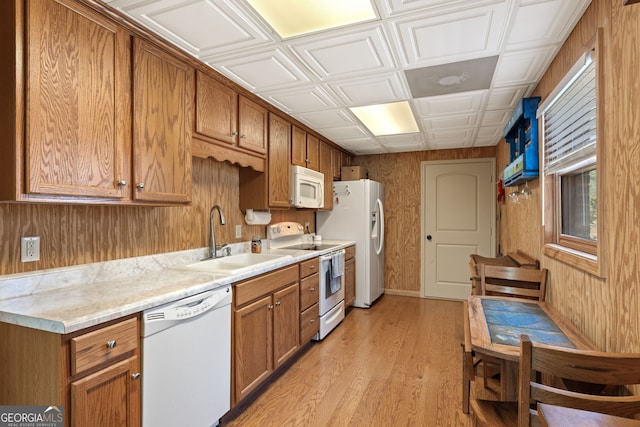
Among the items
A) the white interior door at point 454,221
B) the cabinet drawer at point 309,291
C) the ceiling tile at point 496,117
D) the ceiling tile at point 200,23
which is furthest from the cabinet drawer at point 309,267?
the white interior door at point 454,221

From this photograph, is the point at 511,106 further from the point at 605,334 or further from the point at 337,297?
the point at 337,297

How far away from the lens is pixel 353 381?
2.53 metres

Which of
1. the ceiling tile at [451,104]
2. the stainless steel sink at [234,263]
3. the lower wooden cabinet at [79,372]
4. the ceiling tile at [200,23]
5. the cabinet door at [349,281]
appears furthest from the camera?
the cabinet door at [349,281]

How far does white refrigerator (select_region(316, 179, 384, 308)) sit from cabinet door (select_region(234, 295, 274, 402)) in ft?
7.23

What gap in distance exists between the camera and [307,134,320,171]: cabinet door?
385 centimetres

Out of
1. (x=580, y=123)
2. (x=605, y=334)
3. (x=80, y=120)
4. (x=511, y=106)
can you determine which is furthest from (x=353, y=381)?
(x=511, y=106)

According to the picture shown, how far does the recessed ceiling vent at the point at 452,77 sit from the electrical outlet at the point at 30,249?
92.0 inches

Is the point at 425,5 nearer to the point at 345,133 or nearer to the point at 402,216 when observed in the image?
the point at 345,133

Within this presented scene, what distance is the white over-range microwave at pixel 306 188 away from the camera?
344 cm

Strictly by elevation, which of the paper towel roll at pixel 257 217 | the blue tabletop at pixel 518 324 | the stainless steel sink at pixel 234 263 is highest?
the paper towel roll at pixel 257 217

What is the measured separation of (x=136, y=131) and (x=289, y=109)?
63.9 inches

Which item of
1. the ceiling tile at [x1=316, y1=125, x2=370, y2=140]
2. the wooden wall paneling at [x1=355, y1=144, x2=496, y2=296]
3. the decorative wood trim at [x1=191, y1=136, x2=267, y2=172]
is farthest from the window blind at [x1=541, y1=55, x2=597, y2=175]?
the wooden wall paneling at [x1=355, y1=144, x2=496, y2=296]

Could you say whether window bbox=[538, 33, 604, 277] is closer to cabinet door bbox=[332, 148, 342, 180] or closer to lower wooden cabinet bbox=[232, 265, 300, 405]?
lower wooden cabinet bbox=[232, 265, 300, 405]

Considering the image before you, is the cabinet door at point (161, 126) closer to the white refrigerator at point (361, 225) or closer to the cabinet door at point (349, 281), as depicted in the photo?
the cabinet door at point (349, 281)
